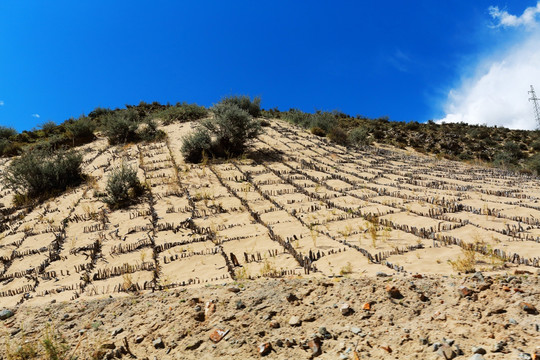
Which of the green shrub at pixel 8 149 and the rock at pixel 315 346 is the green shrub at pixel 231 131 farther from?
the green shrub at pixel 8 149

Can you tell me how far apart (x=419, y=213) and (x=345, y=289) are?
325cm

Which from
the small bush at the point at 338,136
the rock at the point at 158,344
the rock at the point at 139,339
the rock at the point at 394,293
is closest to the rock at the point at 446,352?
the rock at the point at 394,293

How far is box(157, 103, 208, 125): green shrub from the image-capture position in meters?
15.7

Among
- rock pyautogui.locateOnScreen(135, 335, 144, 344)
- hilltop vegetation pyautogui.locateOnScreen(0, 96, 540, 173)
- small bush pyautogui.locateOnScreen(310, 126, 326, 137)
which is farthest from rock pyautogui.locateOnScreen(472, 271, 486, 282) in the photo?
small bush pyautogui.locateOnScreen(310, 126, 326, 137)

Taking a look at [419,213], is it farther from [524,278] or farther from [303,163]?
[303,163]

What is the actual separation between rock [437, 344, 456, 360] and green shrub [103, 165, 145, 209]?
263 inches

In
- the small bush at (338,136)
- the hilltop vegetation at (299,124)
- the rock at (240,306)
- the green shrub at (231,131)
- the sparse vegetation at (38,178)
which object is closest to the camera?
the rock at (240,306)

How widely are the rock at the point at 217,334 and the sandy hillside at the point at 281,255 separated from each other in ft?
0.22

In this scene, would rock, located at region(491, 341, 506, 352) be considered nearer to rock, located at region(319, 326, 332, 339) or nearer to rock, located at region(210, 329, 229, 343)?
rock, located at region(319, 326, 332, 339)

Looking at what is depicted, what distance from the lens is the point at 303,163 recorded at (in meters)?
9.98

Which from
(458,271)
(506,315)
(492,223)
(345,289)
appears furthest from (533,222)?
(345,289)

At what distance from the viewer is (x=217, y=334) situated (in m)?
2.53

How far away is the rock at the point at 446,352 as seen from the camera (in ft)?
6.49

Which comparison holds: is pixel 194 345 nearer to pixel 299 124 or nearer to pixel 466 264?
pixel 466 264
